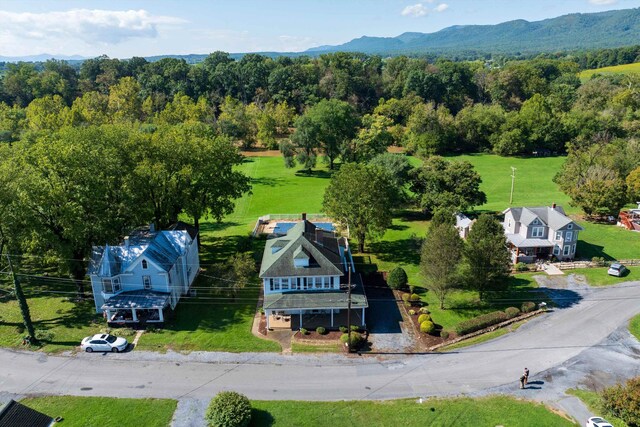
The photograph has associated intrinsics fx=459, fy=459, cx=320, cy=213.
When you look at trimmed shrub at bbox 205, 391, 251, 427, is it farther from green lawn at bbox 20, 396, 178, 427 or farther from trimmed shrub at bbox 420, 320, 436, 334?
trimmed shrub at bbox 420, 320, 436, 334

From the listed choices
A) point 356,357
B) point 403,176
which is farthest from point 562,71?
point 356,357

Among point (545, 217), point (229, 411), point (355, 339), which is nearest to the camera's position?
point (229, 411)

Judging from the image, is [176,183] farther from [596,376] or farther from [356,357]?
[596,376]

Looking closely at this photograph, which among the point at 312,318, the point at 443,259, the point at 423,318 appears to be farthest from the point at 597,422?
the point at 312,318

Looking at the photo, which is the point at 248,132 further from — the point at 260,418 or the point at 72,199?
the point at 260,418

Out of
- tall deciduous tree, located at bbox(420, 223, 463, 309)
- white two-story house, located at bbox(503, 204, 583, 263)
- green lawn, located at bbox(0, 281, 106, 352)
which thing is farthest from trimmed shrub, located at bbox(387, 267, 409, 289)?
green lawn, located at bbox(0, 281, 106, 352)

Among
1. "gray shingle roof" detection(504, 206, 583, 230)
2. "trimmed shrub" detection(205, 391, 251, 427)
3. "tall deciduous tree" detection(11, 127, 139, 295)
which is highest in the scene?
"tall deciduous tree" detection(11, 127, 139, 295)

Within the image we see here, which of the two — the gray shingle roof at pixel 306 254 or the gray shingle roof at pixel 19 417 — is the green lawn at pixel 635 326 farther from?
the gray shingle roof at pixel 19 417
